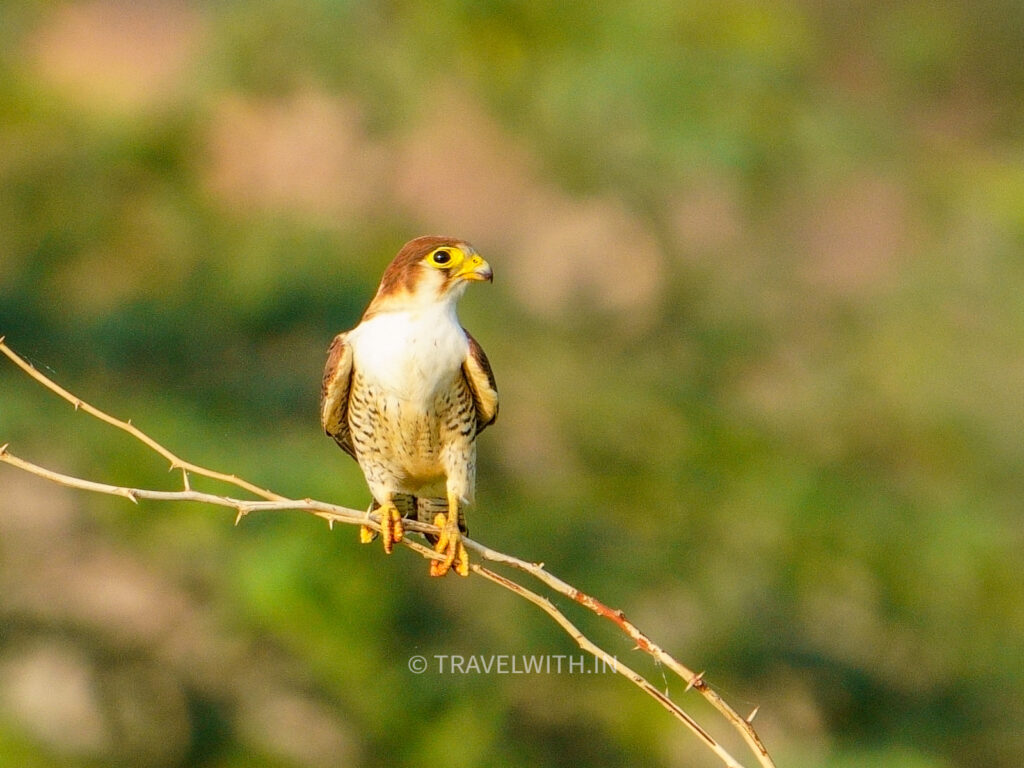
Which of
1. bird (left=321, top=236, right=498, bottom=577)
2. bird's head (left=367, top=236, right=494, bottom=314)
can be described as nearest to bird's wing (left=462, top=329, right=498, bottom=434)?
bird (left=321, top=236, right=498, bottom=577)

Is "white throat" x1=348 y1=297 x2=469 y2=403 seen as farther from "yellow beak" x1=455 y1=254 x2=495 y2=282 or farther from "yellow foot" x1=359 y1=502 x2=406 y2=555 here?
"yellow foot" x1=359 y1=502 x2=406 y2=555

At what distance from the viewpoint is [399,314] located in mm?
3193

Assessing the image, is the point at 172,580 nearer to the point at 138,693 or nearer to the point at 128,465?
the point at 138,693

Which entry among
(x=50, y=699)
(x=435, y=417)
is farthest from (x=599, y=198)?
(x=435, y=417)

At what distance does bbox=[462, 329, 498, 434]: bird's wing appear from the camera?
3346mm

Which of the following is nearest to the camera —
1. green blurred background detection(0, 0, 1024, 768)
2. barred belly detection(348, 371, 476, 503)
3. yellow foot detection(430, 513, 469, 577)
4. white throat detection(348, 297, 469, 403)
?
yellow foot detection(430, 513, 469, 577)

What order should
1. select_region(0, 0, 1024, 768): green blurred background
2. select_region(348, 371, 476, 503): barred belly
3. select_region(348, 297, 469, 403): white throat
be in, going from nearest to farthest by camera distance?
select_region(348, 297, 469, 403): white throat → select_region(348, 371, 476, 503): barred belly → select_region(0, 0, 1024, 768): green blurred background

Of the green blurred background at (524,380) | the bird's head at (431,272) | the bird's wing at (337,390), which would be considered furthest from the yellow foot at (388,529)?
the green blurred background at (524,380)

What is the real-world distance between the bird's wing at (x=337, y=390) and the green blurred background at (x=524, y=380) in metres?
4.56

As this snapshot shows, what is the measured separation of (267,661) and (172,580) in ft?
2.42

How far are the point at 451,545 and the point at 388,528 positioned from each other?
0.40ft

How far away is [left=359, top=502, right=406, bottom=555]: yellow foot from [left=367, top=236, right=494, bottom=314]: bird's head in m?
0.41

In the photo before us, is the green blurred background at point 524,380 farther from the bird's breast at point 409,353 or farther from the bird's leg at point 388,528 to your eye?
the bird's breast at point 409,353

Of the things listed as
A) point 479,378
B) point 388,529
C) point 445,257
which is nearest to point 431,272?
point 445,257
